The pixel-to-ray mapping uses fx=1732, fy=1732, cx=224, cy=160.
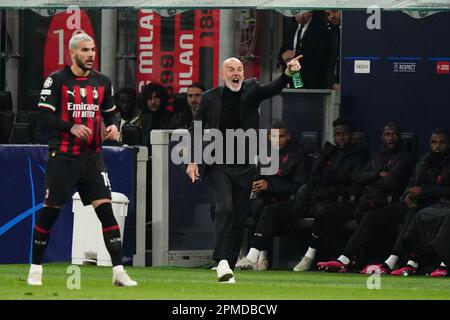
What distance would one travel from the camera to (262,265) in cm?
1803

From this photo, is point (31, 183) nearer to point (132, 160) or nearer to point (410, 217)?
point (132, 160)

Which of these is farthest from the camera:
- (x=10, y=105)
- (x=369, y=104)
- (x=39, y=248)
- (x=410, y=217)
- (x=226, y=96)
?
(x=10, y=105)

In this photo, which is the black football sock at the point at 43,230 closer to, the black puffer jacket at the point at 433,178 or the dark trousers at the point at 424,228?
the dark trousers at the point at 424,228

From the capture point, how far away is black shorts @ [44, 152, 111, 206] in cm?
1386

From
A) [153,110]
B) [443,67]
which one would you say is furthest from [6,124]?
[443,67]

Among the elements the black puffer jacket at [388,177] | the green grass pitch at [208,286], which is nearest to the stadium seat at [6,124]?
the green grass pitch at [208,286]

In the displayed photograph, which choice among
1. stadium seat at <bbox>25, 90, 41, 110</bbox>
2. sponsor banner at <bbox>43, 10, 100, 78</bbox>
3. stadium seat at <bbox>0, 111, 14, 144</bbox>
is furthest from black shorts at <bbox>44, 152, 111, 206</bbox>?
sponsor banner at <bbox>43, 10, 100, 78</bbox>

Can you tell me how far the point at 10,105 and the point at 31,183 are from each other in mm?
3188

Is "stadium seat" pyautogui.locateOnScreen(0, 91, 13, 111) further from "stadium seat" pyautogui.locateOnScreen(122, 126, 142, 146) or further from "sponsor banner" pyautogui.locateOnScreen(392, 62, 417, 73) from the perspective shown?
"sponsor banner" pyautogui.locateOnScreen(392, 62, 417, 73)

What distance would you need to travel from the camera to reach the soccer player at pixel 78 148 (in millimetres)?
13852

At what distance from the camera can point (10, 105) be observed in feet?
68.8
